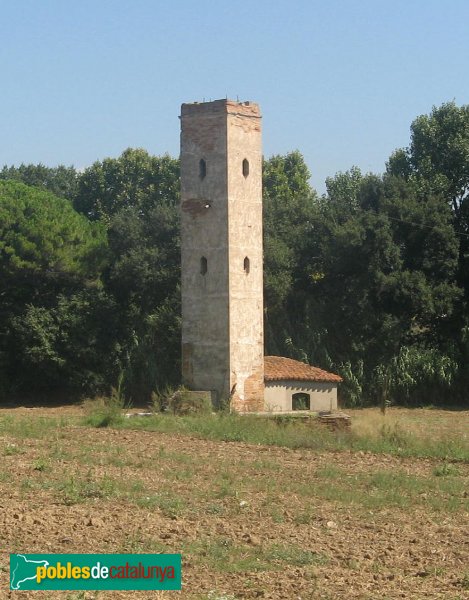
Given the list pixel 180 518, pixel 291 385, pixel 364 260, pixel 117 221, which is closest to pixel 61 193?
pixel 117 221

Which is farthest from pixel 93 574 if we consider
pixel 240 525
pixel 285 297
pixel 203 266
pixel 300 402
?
pixel 285 297

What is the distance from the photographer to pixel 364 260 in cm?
3912

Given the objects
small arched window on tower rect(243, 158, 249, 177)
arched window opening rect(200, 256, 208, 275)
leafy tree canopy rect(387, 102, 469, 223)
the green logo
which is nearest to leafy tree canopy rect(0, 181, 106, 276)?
arched window opening rect(200, 256, 208, 275)

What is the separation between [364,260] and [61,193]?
3436 centimetres

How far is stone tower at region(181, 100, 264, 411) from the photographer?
31.7 m

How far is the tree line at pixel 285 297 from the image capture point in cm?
3809

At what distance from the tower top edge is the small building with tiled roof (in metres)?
8.02

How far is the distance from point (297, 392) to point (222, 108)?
922cm

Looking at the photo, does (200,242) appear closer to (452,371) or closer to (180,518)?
(452,371)

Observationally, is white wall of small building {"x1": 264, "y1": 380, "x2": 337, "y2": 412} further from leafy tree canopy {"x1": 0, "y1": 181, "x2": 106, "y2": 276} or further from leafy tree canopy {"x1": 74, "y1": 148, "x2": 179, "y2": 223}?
leafy tree canopy {"x1": 74, "y1": 148, "x2": 179, "y2": 223}

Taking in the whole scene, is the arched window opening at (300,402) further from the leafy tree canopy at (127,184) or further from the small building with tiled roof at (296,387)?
the leafy tree canopy at (127,184)

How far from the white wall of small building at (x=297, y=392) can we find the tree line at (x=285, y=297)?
2.91 meters

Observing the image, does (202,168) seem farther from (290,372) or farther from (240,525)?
(240,525)

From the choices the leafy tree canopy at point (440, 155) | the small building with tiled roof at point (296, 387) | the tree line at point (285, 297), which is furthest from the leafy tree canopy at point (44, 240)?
the leafy tree canopy at point (440, 155)
